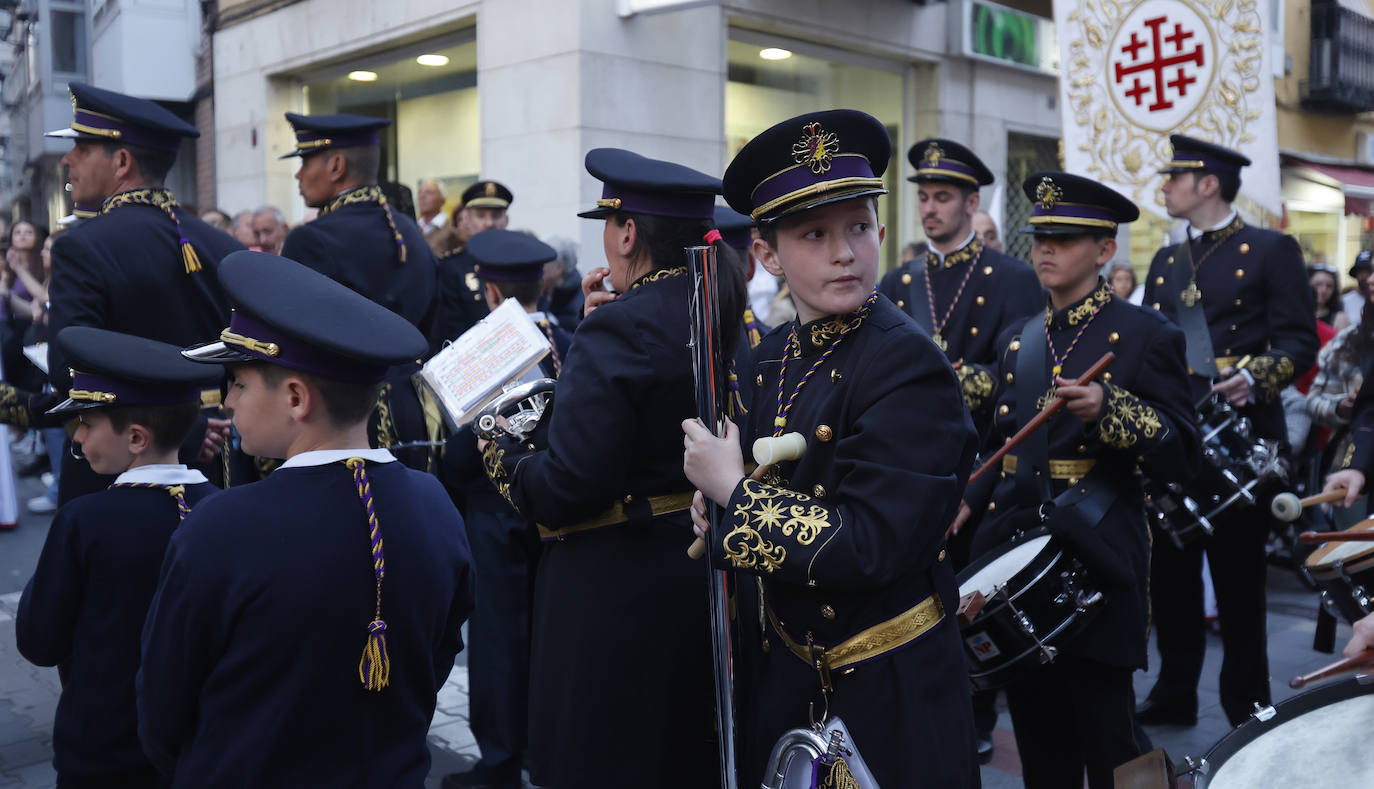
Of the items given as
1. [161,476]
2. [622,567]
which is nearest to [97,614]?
[161,476]

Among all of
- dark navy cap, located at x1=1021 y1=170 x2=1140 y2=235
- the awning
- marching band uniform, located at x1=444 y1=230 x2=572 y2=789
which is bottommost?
marching band uniform, located at x1=444 y1=230 x2=572 y2=789

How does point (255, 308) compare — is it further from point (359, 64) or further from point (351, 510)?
point (359, 64)

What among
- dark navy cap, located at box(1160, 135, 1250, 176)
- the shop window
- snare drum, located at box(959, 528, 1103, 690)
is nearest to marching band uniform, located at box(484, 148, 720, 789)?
snare drum, located at box(959, 528, 1103, 690)

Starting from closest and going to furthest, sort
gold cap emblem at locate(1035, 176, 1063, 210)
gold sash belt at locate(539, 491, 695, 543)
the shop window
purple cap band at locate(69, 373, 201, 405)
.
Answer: gold sash belt at locate(539, 491, 695, 543) → purple cap band at locate(69, 373, 201, 405) → gold cap emblem at locate(1035, 176, 1063, 210) → the shop window

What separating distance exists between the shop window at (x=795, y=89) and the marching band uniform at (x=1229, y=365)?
5924 millimetres

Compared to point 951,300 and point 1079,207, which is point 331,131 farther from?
point 1079,207

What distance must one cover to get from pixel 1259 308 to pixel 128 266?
4650 mm

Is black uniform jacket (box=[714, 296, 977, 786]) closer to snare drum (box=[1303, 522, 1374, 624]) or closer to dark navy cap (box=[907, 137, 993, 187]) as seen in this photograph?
snare drum (box=[1303, 522, 1374, 624])

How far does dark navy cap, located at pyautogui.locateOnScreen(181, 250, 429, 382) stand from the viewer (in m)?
2.14

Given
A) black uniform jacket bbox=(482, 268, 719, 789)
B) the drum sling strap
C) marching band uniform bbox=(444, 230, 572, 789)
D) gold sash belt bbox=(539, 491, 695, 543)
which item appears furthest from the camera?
the drum sling strap

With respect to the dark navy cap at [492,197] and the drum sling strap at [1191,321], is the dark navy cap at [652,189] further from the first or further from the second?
the dark navy cap at [492,197]

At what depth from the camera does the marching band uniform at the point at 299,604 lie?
208cm

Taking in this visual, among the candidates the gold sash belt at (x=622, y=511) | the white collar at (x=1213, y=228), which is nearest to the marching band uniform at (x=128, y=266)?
the gold sash belt at (x=622, y=511)

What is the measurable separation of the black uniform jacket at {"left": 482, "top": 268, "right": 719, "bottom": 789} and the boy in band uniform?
1.51 ft
